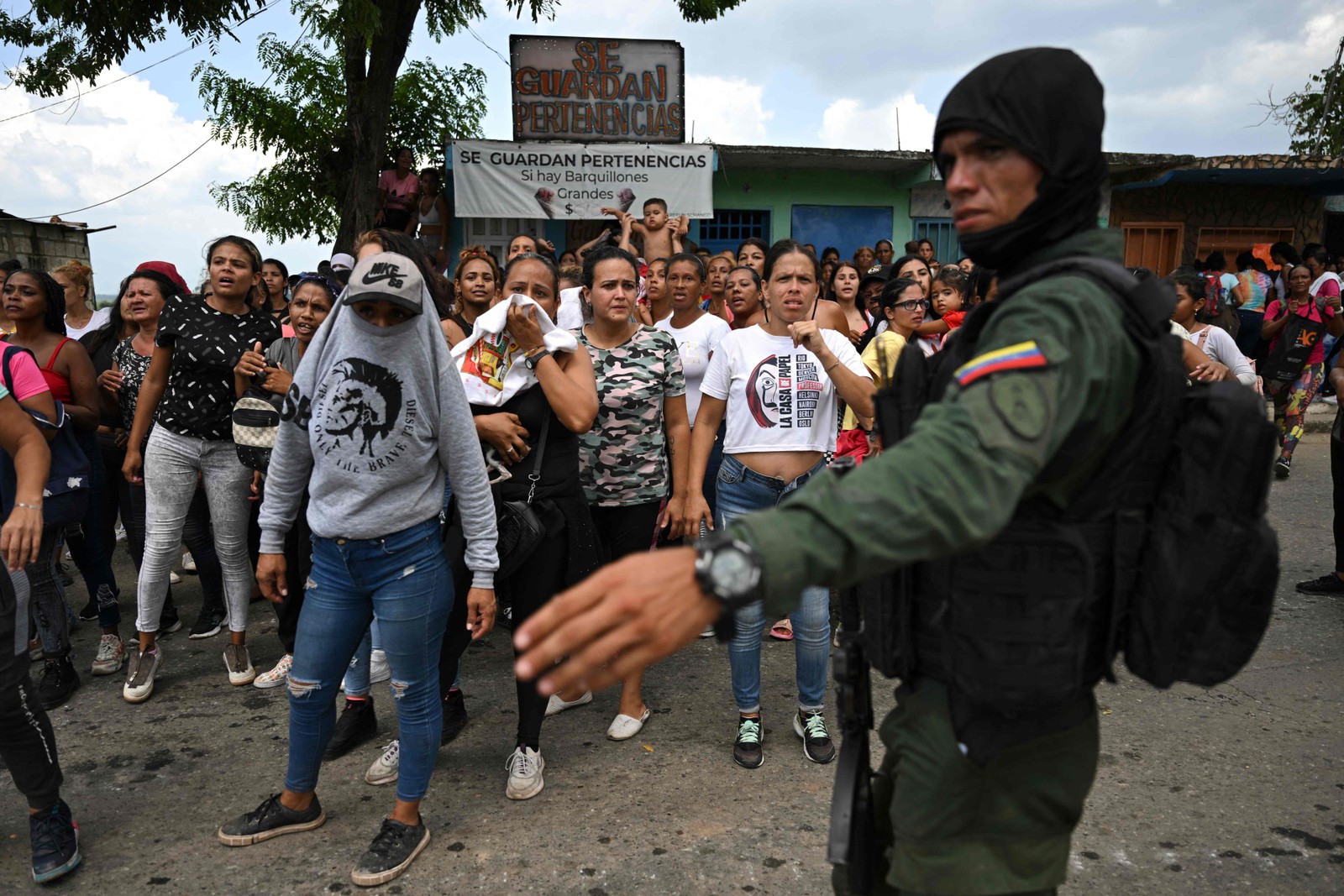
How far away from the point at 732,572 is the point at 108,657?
4.52 metres

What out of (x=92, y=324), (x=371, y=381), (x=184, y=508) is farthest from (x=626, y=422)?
(x=92, y=324)

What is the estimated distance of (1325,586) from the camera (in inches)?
216

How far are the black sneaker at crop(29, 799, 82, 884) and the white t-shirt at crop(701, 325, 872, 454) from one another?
257cm

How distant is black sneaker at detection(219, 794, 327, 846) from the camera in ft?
9.98

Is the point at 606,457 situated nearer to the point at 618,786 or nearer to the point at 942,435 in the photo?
the point at 618,786

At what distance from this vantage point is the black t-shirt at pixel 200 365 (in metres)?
4.21

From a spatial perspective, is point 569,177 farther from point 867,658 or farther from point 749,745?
point 867,658

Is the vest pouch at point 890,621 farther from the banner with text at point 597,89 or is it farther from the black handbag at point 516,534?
the banner with text at point 597,89

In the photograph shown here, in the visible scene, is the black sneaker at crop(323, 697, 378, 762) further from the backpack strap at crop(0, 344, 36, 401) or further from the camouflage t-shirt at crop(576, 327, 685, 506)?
the backpack strap at crop(0, 344, 36, 401)

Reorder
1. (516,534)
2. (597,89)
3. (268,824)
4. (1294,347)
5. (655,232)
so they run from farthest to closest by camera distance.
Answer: (597,89) → (655,232) → (1294,347) → (516,534) → (268,824)

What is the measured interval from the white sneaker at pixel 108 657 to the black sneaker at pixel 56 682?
200mm

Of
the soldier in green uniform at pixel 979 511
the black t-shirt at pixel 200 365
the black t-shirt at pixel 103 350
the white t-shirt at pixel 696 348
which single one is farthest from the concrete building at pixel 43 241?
the soldier in green uniform at pixel 979 511

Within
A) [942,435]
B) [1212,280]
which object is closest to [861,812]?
[942,435]

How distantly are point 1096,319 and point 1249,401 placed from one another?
307 mm
